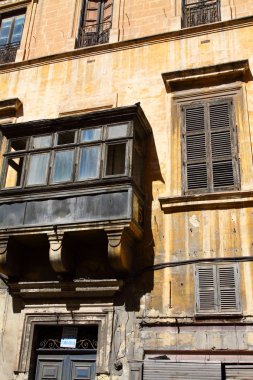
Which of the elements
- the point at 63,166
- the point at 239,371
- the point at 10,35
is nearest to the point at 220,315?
the point at 239,371

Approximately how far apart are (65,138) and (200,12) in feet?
15.2

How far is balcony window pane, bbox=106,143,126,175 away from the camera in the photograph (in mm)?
9188

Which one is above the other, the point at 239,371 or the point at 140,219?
the point at 140,219

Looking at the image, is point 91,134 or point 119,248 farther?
point 91,134

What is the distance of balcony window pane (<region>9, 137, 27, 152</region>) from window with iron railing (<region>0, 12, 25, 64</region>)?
3.45 meters

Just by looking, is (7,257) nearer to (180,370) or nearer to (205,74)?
(180,370)

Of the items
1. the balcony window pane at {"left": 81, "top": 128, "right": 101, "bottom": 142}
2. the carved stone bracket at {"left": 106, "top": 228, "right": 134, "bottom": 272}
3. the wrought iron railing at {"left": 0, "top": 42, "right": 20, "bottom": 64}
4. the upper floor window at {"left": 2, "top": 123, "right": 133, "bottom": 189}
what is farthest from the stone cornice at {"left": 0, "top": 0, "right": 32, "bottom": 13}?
the carved stone bracket at {"left": 106, "top": 228, "right": 134, "bottom": 272}

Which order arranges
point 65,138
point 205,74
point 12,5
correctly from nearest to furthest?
1. point 65,138
2. point 205,74
3. point 12,5

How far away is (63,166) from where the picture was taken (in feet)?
30.7

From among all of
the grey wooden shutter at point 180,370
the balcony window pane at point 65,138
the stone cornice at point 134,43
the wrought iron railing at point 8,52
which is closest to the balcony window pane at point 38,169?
the balcony window pane at point 65,138

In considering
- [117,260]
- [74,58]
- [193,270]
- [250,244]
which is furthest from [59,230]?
[74,58]

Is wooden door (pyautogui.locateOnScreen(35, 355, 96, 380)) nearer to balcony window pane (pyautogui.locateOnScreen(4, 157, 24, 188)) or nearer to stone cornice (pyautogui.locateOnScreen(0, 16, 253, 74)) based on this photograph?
balcony window pane (pyautogui.locateOnScreen(4, 157, 24, 188))

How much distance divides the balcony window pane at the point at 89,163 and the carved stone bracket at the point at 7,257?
1780 millimetres

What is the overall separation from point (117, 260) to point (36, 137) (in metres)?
3.25
